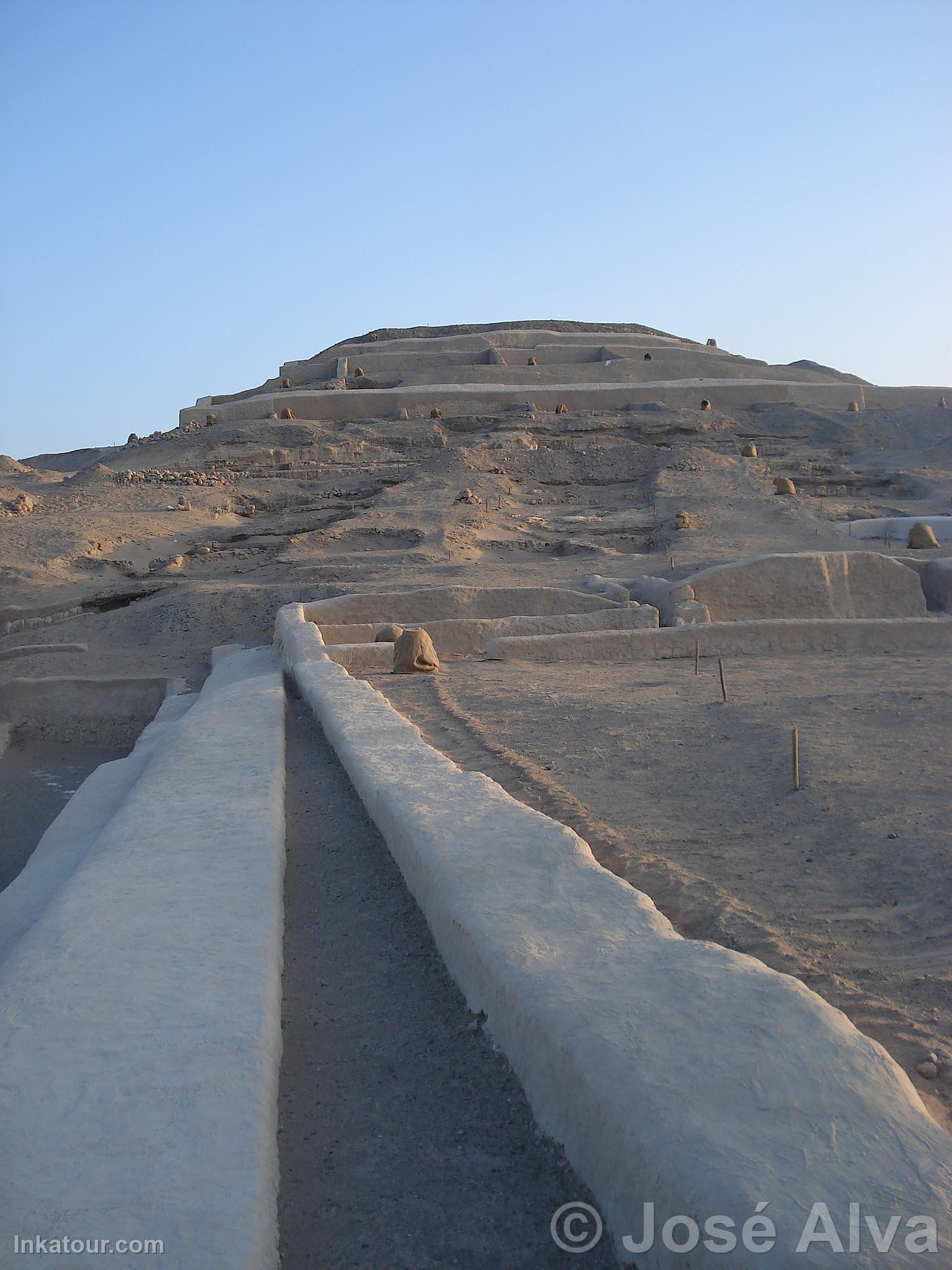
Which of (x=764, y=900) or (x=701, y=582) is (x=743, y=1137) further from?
(x=701, y=582)

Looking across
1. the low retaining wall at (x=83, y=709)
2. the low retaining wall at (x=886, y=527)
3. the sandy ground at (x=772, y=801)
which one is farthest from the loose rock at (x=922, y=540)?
the low retaining wall at (x=83, y=709)

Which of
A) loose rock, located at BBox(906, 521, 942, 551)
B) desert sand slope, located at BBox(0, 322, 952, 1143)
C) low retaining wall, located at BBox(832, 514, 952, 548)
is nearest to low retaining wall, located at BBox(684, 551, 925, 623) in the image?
desert sand slope, located at BBox(0, 322, 952, 1143)

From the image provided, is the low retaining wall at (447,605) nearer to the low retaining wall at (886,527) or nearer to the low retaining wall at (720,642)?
the low retaining wall at (720,642)

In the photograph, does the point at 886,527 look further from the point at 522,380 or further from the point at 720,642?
the point at 522,380

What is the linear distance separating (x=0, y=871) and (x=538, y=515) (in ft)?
35.4

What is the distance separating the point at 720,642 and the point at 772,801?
147 inches

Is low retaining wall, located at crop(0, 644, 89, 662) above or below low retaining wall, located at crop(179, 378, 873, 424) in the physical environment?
below

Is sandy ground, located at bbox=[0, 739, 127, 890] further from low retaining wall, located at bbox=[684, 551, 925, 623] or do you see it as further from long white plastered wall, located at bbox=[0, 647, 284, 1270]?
low retaining wall, located at bbox=[684, 551, 925, 623]

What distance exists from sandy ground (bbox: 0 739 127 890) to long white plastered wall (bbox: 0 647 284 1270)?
297 centimetres

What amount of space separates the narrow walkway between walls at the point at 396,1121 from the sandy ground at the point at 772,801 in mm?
655

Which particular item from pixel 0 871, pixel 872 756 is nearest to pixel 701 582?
pixel 872 756

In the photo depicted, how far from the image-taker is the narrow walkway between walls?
1442 millimetres

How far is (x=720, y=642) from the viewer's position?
6.95 meters

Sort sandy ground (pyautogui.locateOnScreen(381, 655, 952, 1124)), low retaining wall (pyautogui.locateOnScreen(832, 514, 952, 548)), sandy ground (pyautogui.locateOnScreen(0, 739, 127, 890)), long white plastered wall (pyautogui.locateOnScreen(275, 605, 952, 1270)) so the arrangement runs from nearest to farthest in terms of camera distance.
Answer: long white plastered wall (pyautogui.locateOnScreen(275, 605, 952, 1270))
sandy ground (pyautogui.locateOnScreen(381, 655, 952, 1124))
sandy ground (pyautogui.locateOnScreen(0, 739, 127, 890))
low retaining wall (pyautogui.locateOnScreen(832, 514, 952, 548))
